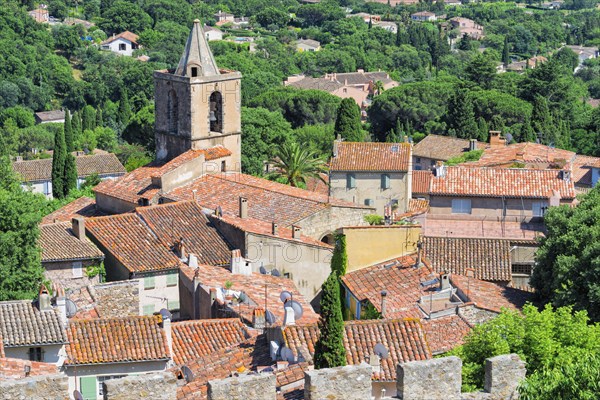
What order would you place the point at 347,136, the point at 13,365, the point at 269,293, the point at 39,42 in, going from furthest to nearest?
the point at 39,42, the point at 347,136, the point at 269,293, the point at 13,365

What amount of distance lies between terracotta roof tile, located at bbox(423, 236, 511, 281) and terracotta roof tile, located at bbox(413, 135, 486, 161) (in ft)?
106

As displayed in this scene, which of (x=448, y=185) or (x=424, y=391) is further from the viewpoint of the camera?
(x=448, y=185)

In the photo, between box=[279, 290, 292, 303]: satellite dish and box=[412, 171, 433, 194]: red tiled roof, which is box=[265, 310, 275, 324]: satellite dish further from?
box=[412, 171, 433, 194]: red tiled roof

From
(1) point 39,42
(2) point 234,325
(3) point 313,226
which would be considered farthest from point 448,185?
(1) point 39,42

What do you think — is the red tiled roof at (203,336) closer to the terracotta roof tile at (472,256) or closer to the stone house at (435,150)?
the terracotta roof tile at (472,256)

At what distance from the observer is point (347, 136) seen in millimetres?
71500

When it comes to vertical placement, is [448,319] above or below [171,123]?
below

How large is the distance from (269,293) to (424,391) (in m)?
17.2

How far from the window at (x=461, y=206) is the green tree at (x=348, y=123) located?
1140 inches

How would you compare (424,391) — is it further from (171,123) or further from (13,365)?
(171,123)

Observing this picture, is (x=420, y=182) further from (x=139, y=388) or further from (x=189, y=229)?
(x=139, y=388)

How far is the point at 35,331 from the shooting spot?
2556cm

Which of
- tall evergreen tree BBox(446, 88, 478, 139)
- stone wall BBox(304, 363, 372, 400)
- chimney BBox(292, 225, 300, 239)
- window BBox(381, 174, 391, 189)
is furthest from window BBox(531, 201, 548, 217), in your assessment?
tall evergreen tree BBox(446, 88, 478, 139)

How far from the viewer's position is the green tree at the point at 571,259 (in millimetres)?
29812
